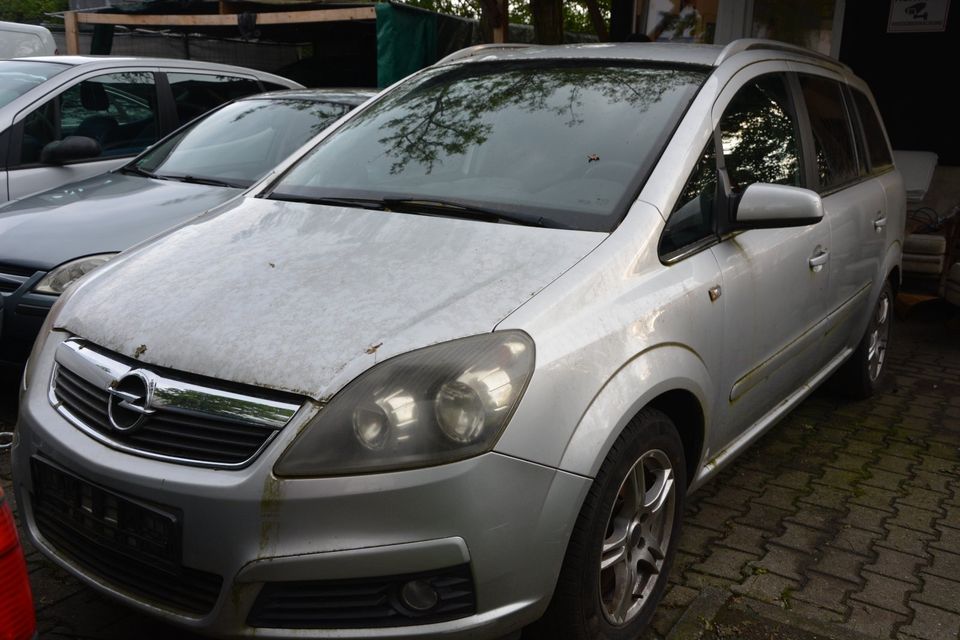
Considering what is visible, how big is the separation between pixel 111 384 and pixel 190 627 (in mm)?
626

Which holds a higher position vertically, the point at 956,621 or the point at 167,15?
the point at 167,15

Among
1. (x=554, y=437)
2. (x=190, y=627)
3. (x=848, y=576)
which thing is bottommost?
(x=848, y=576)

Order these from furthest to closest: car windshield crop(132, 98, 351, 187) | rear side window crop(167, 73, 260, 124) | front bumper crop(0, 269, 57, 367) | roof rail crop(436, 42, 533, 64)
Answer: rear side window crop(167, 73, 260, 124), car windshield crop(132, 98, 351, 187), front bumper crop(0, 269, 57, 367), roof rail crop(436, 42, 533, 64)

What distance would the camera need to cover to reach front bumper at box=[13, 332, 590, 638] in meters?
2.06

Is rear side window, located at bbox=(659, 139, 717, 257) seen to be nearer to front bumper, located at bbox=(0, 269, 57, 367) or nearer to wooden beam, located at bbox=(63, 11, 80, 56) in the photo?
front bumper, located at bbox=(0, 269, 57, 367)

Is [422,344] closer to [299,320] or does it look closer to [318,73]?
[299,320]

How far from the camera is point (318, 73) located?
13422 millimetres

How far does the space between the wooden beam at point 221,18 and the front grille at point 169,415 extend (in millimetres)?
8380

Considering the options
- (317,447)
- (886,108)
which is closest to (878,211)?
(317,447)

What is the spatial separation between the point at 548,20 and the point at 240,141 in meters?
3.57

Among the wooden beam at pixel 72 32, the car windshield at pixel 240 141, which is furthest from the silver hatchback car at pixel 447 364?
the wooden beam at pixel 72 32

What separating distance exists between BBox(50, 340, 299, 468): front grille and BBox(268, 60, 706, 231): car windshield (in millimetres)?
1039

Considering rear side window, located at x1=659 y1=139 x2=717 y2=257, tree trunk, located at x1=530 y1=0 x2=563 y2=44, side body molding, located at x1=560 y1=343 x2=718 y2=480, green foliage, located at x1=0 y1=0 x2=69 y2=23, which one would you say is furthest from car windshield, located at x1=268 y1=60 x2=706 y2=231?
green foliage, located at x1=0 y1=0 x2=69 y2=23

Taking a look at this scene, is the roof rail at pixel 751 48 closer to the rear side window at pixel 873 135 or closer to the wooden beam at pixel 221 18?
the rear side window at pixel 873 135
